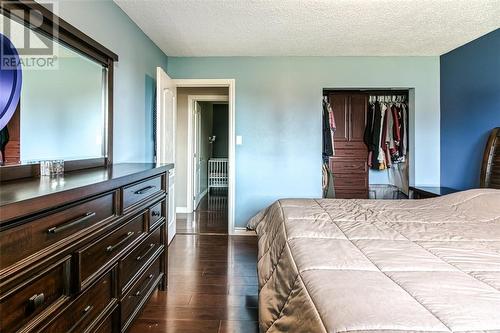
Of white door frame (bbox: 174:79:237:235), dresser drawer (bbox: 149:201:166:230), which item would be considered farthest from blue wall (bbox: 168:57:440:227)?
dresser drawer (bbox: 149:201:166:230)

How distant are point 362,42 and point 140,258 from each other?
10.1ft

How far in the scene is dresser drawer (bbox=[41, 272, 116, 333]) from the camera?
3.65 ft

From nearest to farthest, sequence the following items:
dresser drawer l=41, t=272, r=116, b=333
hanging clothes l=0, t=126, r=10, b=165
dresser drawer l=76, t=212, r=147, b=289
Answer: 1. dresser drawer l=41, t=272, r=116, b=333
2. dresser drawer l=76, t=212, r=147, b=289
3. hanging clothes l=0, t=126, r=10, b=165

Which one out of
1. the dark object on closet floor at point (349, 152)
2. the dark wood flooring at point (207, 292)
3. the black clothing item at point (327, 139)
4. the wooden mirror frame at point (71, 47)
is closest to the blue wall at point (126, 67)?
the wooden mirror frame at point (71, 47)

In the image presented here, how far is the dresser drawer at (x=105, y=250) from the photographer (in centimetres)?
123

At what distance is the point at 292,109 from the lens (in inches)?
156

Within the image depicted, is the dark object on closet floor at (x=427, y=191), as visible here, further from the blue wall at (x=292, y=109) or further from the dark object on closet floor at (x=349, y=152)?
the dark object on closet floor at (x=349, y=152)

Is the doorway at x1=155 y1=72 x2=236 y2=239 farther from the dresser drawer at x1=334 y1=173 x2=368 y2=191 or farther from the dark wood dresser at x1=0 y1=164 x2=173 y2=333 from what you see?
the dresser drawer at x1=334 y1=173 x2=368 y2=191

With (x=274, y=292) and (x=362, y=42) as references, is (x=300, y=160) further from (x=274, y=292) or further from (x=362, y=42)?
(x=274, y=292)

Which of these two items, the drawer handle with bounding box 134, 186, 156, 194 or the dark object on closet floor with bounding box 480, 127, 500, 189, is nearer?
the drawer handle with bounding box 134, 186, 156, 194

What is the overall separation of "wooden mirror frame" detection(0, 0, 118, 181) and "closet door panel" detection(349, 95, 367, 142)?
3545 mm

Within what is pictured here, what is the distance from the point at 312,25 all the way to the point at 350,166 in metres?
2.52

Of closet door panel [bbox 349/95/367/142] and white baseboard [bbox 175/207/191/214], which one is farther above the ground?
closet door panel [bbox 349/95/367/142]

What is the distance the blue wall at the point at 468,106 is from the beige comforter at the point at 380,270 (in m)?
1.46
